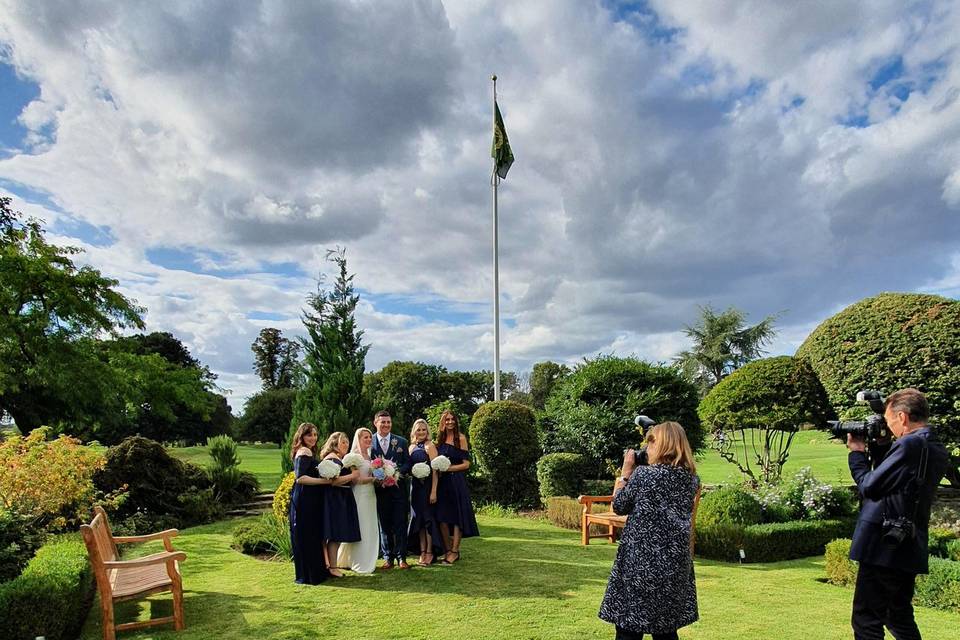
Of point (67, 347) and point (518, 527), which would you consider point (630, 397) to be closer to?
point (518, 527)

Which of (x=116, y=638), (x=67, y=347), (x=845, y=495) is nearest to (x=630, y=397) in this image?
(x=845, y=495)

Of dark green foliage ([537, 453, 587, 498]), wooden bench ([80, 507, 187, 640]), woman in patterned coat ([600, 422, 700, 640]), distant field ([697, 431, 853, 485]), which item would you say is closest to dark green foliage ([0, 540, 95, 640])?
wooden bench ([80, 507, 187, 640])

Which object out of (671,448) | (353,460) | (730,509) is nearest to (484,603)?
(353,460)

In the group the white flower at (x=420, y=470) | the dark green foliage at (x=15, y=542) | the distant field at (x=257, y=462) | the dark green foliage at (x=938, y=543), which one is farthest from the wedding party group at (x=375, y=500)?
the distant field at (x=257, y=462)

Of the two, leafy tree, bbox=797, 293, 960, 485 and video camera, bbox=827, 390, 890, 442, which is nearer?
video camera, bbox=827, 390, 890, 442

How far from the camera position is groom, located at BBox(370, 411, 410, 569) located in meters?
8.08

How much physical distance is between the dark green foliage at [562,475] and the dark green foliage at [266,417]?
108 ft

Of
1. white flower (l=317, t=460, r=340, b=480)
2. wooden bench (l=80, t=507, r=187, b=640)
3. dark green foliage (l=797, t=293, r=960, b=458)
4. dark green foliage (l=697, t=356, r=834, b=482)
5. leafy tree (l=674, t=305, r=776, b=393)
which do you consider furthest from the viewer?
leafy tree (l=674, t=305, r=776, b=393)

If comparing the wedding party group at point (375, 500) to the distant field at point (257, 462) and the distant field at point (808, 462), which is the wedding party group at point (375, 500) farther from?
the distant field at point (257, 462)

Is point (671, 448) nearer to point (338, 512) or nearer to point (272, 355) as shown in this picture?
point (338, 512)

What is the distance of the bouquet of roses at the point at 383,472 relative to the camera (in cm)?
768

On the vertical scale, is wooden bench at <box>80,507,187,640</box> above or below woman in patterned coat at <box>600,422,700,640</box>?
below

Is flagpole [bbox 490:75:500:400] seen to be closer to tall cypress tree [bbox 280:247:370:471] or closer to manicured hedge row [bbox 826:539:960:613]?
tall cypress tree [bbox 280:247:370:471]

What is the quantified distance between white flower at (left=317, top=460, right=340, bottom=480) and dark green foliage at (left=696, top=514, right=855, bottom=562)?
5.01 metres
